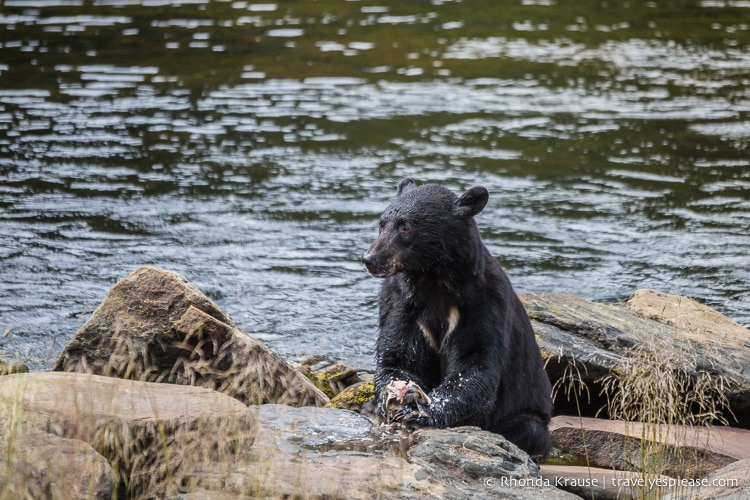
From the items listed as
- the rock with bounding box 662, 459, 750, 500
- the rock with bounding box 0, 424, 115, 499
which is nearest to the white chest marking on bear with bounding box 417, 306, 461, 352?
the rock with bounding box 662, 459, 750, 500

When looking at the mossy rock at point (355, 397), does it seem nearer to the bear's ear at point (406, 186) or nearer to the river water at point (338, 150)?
the bear's ear at point (406, 186)

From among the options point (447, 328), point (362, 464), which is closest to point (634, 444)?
point (447, 328)

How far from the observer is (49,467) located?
13.6 feet

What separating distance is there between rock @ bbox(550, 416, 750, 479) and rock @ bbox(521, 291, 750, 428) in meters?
0.24

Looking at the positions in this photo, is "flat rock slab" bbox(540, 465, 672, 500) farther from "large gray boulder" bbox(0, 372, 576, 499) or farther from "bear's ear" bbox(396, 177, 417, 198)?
"bear's ear" bbox(396, 177, 417, 198)

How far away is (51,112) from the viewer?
14898mm

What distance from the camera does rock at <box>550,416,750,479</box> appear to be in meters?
6.29

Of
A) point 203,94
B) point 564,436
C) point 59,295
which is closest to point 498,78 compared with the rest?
point 203,94

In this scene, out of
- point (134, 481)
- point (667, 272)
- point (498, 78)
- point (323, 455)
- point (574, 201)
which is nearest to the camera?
point (134, 481)

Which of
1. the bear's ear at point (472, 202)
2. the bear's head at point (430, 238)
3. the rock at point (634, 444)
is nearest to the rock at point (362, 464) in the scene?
the bear's head at point (430, 238)

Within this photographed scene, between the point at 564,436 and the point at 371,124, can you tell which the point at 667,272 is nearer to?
the point at 564,436

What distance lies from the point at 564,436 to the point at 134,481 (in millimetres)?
3243

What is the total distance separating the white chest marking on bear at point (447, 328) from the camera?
575 centimetres

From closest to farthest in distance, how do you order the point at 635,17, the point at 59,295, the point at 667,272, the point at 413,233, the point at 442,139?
1. the point at 413,233
2. the point at 59,295
3. the point at 667,272
4. the point at 442,139
5. the point at 635,17
